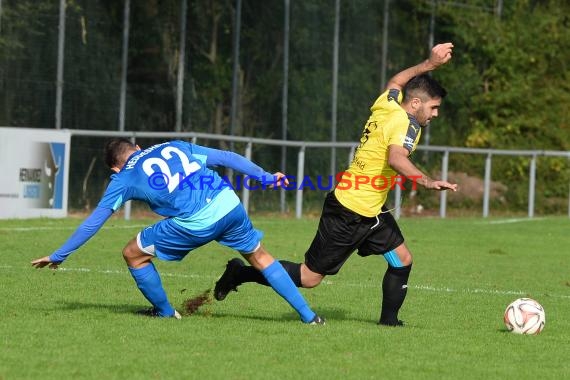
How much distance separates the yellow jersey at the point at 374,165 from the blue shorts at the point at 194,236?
772mm

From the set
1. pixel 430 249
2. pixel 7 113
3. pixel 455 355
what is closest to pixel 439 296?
pixel 455 355

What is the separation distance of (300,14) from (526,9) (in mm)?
6978

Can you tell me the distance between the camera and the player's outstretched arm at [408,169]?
833 cm

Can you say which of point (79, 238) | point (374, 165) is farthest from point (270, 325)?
point (79, 238)

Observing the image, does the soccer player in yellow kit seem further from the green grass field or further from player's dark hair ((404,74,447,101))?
the green grass field

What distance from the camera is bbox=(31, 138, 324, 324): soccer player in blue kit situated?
8.62 metres

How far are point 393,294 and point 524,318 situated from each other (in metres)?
0.94

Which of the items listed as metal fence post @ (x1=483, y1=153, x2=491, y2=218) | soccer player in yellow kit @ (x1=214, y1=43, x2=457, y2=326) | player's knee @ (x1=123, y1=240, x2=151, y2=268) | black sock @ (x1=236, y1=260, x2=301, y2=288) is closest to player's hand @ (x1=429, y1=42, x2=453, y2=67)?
soccer player in yellow kit @ (x1=214, y1=43, x2=457, y2=326)

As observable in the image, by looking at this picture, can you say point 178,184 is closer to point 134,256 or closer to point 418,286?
point 134,256

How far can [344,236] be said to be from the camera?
9062mm

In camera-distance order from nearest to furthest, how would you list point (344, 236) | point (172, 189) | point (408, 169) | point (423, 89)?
point (408, 169) → point (172, 189) → point (423, 89) → point (344, 236)

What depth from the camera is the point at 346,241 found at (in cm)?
906

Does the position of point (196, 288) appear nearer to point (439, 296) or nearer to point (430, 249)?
point (439, 296)

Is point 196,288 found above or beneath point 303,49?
beneath
